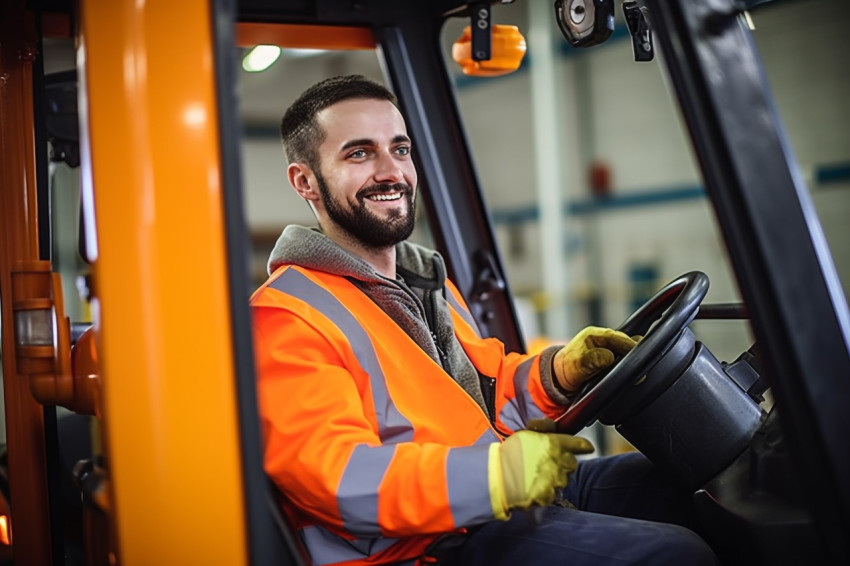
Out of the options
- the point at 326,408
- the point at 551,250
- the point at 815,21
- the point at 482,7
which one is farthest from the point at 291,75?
the point at 326,408

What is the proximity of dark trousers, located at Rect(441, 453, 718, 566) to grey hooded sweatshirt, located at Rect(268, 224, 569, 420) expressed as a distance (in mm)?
350

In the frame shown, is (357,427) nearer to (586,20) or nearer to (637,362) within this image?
(637,362)

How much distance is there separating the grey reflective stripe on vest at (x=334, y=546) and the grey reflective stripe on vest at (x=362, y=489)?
7.3 inches

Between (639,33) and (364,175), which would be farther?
(364,175)

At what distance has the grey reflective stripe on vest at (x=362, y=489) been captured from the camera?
1.57 metres

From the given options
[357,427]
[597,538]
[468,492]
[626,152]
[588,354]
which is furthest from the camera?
[626,152]

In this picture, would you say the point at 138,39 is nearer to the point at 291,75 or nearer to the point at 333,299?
the point at 333,299

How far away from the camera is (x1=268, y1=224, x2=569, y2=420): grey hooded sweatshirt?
204 cm

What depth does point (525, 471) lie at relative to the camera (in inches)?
62.2

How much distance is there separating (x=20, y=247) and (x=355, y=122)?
82 centimetres

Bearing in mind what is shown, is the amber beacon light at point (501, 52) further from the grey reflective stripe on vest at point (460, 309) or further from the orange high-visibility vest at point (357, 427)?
the orange high-visibility vest at point (357, 427)

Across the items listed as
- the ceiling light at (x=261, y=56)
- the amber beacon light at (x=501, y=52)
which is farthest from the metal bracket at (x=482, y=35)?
the ceiling light at (x=261, y=56)

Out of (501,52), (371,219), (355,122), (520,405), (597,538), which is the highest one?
(501,52)

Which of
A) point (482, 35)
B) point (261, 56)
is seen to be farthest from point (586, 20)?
point (261, 56)
